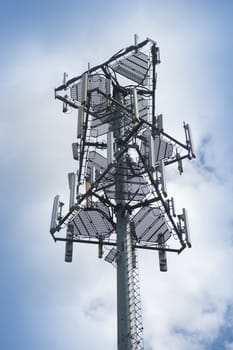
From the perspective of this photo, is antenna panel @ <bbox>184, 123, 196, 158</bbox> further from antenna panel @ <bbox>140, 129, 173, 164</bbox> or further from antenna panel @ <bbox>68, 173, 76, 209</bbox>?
antenna panel @ <bbox>68, 173, 76, 209</bbox>

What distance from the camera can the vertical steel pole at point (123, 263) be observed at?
1329cm

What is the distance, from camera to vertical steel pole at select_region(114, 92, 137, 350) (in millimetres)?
13289

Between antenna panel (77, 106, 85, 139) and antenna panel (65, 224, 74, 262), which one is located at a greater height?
antenna panel (77, 106, 85, 139)

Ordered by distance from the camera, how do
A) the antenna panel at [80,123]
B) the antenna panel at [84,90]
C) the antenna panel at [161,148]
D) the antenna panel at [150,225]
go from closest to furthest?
the antenna panel at [80,123] < the antenna panel at [84,90] < the antenna panel at [150,225] < the antenna panel at [161,148]

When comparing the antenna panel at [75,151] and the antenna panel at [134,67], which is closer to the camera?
the antenna panel at [75,151]

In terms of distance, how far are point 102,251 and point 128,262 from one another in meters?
1.65

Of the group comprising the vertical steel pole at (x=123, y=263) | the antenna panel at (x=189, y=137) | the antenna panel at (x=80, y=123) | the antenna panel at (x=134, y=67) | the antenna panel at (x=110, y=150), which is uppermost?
the antenna panel at (x=134, y=67)

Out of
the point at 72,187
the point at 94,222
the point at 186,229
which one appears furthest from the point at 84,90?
the point at 186,229

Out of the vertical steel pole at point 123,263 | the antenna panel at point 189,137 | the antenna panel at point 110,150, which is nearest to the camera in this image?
the vertical steel pole at point 123,263

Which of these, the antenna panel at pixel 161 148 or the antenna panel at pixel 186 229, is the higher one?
the antenna panel at pixel 161 148

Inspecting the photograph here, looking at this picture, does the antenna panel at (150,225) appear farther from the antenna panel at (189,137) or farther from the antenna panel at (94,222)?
the antenna panel at (189,137)

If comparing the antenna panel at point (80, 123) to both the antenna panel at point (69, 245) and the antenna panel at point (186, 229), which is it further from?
the antenna panel at point (186, 229)

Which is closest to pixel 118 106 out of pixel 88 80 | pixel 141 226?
pixel 88 80

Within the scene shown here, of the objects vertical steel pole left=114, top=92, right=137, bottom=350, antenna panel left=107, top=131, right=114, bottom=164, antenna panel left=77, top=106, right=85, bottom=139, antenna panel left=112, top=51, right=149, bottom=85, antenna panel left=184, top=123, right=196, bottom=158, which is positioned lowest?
vertical steel pole left=114, top=92, right=137, bottom=350
